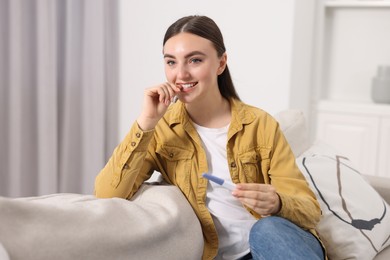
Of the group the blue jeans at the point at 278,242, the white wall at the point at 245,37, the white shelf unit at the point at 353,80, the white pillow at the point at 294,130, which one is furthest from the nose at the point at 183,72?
the white shelf unit at the point at 353,80

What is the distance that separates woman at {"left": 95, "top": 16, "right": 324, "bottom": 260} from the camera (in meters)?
1.43

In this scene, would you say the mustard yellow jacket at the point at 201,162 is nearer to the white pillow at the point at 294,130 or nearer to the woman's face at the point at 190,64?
the woman's face at the point at 190,64

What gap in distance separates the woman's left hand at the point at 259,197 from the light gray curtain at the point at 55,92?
1.59 m

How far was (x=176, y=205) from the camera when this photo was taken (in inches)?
55.4

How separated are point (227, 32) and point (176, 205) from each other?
172 cm

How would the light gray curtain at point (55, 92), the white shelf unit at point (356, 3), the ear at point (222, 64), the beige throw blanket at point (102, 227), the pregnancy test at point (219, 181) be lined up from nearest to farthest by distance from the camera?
the beige throw blanket at point (102, 227) < the pregnancy test at point (219, 181) < the ear at point (222, 64) < the light gray curtain at point (55, 92) < the white shelf unit at point (356, 3)

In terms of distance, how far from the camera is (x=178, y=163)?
151 cm

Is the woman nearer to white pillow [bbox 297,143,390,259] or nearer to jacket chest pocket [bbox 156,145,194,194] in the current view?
jacket chest pocket [bbox 156,145,194,194]

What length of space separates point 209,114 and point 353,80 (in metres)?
2.07

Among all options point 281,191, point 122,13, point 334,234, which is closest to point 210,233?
point 281,191

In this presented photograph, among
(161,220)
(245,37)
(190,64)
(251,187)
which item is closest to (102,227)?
(161,220)

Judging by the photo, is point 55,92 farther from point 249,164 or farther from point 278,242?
point 278,242

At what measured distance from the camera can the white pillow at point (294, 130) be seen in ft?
6.11

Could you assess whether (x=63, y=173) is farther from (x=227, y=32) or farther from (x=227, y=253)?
(x=227, y=253)
